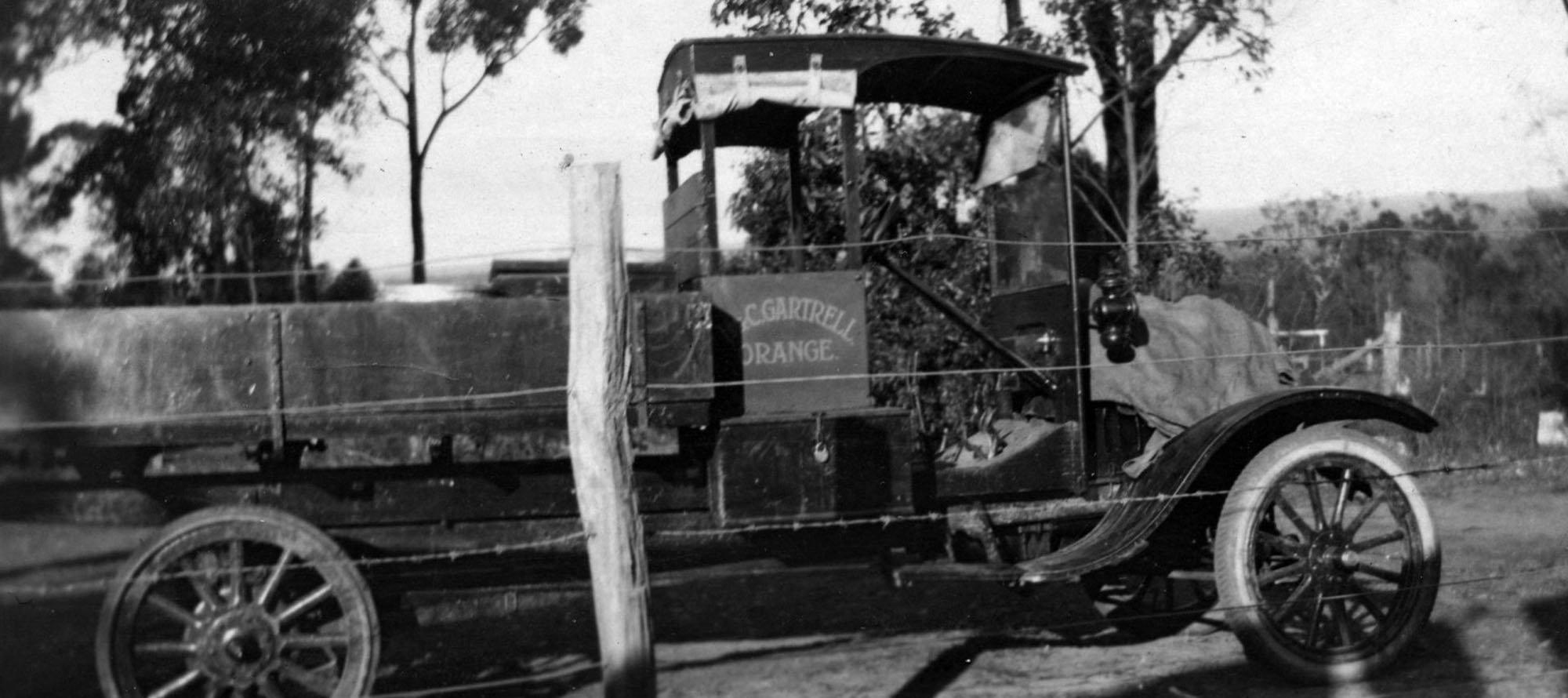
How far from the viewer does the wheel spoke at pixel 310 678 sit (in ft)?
13.1

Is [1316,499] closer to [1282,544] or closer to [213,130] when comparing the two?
[1282,544]

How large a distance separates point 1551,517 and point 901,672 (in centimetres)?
530

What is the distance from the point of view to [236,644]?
399cm

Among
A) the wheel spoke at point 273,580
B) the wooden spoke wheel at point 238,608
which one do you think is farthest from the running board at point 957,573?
the wheel spoke at point 273,580

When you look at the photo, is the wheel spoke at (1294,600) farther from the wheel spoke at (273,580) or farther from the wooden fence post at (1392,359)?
the wooden fence post at (1392,359)

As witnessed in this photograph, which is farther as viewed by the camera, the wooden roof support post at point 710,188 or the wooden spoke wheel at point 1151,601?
the wooden spoke wheel at point 1151,601

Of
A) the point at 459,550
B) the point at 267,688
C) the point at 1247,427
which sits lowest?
the point at 267,688

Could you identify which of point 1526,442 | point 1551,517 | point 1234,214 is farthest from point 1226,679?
point 1234,214

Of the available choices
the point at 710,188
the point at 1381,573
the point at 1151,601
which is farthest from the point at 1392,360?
the point at 710,188

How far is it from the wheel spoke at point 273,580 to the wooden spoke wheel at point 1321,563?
10.4ft

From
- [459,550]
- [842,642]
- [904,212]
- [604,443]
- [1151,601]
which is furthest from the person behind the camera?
[904,212]

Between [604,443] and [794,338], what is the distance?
1061mm

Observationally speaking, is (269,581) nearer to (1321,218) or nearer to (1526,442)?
(1526,442)

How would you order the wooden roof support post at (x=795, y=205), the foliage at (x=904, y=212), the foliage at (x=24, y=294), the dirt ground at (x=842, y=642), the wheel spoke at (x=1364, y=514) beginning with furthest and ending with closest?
A: the foliage at (x=904, y=212) < the wooden roof support post at (x=795, y=205) < the wheel spoke at (x=1364, y=514) < the dirt ground at (x=842, y=642) < the foliage at (x=24, y=294)
